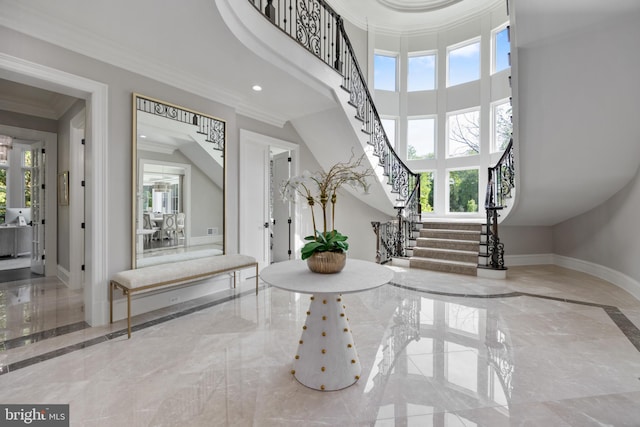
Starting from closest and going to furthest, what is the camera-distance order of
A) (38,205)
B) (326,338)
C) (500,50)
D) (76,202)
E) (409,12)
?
(326,338) → (76,202) → (38,205) → (500,50) → (409,12)

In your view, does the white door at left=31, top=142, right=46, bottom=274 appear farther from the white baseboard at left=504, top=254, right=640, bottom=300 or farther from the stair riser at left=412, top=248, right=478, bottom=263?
the white baseboard at left=504, top=254, right=640, bottom=300

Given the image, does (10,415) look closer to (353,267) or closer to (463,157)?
(353,267)

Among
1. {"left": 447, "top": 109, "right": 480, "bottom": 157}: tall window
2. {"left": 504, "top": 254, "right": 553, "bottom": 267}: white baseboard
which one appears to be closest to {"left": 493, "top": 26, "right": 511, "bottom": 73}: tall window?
{"left": 447, "top": 109, "right": 480, "bottom": 157}: tall window

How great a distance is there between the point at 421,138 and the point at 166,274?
292 inches

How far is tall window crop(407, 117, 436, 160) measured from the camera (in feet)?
26.4

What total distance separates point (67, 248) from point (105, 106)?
2901 mm

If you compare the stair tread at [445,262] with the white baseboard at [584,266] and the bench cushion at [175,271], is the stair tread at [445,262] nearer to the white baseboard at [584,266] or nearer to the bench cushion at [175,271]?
the white baseboard at [584,266]

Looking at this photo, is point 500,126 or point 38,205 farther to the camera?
point 500,126

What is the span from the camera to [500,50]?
7.07m

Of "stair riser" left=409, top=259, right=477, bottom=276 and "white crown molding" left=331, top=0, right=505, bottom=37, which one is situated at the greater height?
"white crown molding" left=331, top=0, right=505, bottom=37

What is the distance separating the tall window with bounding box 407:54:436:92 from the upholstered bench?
7.17m

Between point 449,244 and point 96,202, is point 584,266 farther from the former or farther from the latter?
point 96,202

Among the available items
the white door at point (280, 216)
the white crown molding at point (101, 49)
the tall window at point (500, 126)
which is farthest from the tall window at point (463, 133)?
the white crown molding at point (101, 49)

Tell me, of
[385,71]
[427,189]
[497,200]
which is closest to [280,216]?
[497,200]
